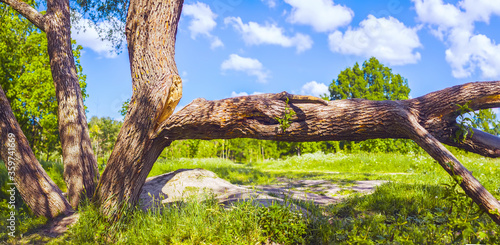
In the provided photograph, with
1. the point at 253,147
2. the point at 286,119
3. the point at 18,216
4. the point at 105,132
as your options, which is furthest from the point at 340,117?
the point at 253,147

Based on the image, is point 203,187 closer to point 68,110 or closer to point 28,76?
point 68,110

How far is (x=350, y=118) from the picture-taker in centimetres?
447

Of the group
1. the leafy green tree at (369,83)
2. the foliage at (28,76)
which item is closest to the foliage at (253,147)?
the leafy green tree at (369,83)

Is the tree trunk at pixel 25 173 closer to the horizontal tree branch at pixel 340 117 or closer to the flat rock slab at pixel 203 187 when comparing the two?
the flat rock slab at pixel 203 187

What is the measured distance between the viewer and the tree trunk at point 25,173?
5980 millimetres

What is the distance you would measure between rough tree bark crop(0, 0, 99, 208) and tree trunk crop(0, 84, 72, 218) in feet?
1.86

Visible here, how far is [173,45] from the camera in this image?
5609 millimetres

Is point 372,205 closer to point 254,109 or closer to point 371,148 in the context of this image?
point 254,109

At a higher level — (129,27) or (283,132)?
(129,27)

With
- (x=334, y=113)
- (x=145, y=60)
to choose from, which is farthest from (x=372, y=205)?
(x=145, y=60)

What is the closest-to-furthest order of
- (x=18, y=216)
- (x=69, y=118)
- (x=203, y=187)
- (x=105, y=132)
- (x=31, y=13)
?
(x=18, y=216) → (x=69, y=118) → (x=203, y=187) → (x=31, y=13) → (x=105, y=132)

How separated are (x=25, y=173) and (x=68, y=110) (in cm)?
151

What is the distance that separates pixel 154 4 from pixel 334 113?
3442 millimetres

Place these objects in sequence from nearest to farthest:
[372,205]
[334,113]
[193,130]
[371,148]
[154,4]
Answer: [334,113], [193,130], [154,4], [372,205], [371,148]
